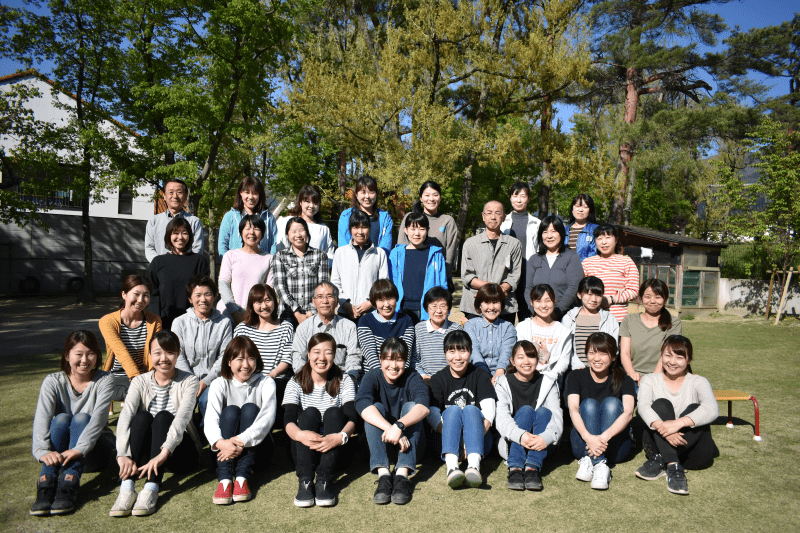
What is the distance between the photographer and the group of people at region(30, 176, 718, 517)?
3312 millimetres

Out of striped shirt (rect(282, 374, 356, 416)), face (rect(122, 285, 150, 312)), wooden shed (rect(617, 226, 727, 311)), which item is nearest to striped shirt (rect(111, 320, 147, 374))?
face (rect(122, 285, 150, 312))

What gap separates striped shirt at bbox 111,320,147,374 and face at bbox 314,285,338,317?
145 cm

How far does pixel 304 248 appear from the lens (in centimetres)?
463

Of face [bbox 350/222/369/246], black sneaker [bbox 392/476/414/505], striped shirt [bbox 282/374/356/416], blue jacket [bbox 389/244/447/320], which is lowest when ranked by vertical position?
black sneaker [bbox 392/476/414/505]

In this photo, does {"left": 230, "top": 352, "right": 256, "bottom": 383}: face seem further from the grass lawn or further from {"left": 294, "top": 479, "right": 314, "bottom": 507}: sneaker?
{"left": 294, "top": 479, "right": 314, "bottom": 507}: sneaker

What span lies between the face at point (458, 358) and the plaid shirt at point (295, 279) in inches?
57.7

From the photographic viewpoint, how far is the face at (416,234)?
476 cm

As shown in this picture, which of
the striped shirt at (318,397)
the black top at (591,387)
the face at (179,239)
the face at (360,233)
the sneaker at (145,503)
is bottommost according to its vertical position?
the sneaker at (145,503)

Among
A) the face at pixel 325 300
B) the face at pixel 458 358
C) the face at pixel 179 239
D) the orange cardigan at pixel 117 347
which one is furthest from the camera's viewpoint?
the face at pixel 179 239

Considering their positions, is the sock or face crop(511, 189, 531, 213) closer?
the sock

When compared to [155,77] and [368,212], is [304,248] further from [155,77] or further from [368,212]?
[155,77]

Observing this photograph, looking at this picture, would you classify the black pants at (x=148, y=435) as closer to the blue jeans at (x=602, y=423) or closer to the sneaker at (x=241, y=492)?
the sneaker at (x=241, y=492)

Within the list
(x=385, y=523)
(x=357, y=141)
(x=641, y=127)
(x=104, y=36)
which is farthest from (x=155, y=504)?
(x=641, y=127)

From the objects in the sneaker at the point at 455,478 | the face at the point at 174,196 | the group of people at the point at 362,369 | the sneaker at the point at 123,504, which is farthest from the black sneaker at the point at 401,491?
the face at the point at 174,196
